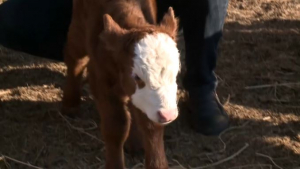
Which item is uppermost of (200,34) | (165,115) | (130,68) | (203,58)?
(130,68)

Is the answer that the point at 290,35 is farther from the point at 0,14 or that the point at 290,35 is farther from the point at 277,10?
the point at 0,14

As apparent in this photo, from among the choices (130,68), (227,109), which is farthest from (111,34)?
(227,109)

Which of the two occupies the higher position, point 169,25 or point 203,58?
point 169,25

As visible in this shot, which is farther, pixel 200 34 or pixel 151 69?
pixel 200 34

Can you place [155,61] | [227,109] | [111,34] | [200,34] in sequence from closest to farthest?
[155,61]
[111,34]
[200,34]
[227,109]

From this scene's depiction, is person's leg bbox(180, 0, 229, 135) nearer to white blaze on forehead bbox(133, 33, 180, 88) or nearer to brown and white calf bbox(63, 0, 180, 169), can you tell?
brown and white calf bbox(63, 0, 180, 169)

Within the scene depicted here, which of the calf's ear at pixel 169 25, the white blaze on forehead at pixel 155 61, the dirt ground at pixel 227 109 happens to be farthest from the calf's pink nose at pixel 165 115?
the dirt ground at pixel 227 109

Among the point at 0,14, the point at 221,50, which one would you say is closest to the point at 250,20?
the point at 221,50

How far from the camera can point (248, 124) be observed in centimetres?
402

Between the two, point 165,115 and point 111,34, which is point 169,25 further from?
point 165,115

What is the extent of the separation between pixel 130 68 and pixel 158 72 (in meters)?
0.13

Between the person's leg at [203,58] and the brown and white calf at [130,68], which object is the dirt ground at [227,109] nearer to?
the person's leg at [203,58]

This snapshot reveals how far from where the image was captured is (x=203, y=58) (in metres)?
3.86

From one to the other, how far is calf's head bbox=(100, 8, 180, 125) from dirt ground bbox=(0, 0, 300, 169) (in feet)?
2.89
